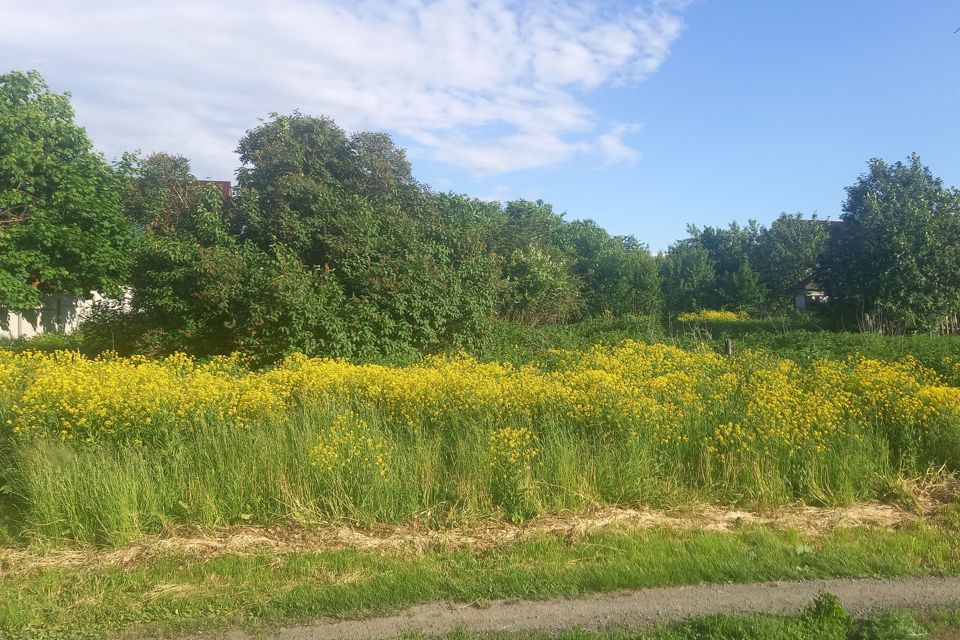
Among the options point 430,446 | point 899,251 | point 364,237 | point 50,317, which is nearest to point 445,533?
point 430,446

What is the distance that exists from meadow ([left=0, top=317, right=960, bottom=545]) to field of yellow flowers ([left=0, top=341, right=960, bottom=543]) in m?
0.02

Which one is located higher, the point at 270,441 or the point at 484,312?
the point at 484,312

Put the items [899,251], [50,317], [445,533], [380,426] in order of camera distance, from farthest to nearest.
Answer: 1. [50,317]
2. [899,251]
3. [380,426]
4. [445,533]

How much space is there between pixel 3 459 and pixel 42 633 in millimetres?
2876

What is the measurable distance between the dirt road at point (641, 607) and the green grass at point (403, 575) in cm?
9

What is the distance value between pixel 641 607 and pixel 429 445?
2.48 m

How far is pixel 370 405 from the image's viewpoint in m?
6.46

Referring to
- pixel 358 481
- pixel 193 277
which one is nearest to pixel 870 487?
pixel 358 481

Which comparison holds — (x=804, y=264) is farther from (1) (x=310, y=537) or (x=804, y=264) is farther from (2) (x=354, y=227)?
(1) (x=310, y=537)

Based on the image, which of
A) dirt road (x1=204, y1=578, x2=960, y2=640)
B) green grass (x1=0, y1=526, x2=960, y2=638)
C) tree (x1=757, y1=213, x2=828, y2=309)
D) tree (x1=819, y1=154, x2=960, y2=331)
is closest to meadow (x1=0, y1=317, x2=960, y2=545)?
green grass (x1=0, y1=526, x2=960, y2=638)

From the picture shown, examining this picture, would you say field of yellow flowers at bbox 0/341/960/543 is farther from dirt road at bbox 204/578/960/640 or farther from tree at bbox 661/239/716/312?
tree at bbox 661/239/716/312

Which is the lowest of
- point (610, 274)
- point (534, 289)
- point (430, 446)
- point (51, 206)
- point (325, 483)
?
point (325, 483)

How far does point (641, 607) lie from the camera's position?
3697mm

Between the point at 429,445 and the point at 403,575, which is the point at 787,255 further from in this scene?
the point at 403,575
